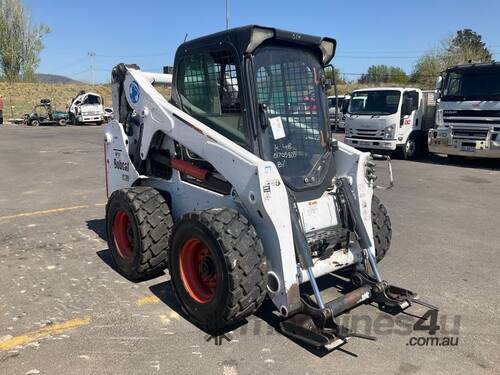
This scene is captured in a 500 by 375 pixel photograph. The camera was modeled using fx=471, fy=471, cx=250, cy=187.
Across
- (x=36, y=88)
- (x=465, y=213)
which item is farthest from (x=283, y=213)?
(x=36, y=88)

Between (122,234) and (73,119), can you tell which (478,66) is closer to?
(122,234)

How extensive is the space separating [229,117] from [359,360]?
7.52ft

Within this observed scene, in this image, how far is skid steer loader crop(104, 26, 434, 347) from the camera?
3654 mm

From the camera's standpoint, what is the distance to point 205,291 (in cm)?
406

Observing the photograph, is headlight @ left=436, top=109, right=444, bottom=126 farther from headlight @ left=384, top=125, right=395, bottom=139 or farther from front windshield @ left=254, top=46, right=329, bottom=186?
front windshield @ left=254, top=46, right=329, bottom=186

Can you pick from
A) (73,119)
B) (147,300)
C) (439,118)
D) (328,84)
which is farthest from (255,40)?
(73,119)

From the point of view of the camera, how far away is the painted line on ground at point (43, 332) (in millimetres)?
3640

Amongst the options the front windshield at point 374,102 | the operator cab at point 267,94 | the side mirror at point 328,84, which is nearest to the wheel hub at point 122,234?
the operator cab at point 267,94

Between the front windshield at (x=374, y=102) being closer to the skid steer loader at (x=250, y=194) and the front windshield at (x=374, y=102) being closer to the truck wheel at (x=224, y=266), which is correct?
the skid steer loader at (x=250, y=194)

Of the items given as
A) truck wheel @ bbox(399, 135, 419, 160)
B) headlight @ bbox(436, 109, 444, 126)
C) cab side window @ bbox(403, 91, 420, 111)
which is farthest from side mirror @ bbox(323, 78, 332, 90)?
truck wheel @ bbox(399, 135, 419, 160)

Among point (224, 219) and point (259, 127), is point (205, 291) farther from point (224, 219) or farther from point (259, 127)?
point (259, 127)

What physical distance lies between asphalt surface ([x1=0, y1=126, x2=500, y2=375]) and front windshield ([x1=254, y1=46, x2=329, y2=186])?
1.34m

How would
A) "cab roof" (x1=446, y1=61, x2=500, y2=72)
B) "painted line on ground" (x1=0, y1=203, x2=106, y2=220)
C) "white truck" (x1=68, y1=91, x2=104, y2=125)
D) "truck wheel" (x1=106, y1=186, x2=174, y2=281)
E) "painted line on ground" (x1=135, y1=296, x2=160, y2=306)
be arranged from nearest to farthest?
"painted line on ground" (x1=135, y1=296, x2=160, y2=306), "truck wheel" (x1=106, y1=186, x2=174, y2=281), "painted line on ground" (x1=0, y1=203, x2=106, y2=220), "cab roof" (x1=446, y1=61, x2=500, y2=72), "white truck" (x1=68, y1=91, x2=104, y2=125)

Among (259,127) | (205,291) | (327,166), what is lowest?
(205,291)
